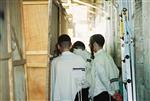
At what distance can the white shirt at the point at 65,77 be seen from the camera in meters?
6.12

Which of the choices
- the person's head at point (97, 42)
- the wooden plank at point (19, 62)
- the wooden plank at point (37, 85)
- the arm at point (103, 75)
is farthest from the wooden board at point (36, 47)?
the person's head at point (97, 42)

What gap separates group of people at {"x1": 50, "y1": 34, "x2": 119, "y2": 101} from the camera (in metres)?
6.14

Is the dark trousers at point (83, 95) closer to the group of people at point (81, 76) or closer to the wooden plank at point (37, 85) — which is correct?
the group of people at point (81, 76)

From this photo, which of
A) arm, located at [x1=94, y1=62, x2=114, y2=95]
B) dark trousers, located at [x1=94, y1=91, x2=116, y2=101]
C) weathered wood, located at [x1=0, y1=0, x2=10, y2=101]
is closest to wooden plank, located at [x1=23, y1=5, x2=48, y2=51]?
weathered wood, located at [x1=0, y1=0, x2=10, y2=101]

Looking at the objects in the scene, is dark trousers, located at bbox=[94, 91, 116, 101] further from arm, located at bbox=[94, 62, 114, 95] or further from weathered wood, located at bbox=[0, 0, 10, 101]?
weathered wood, located at bbox=[0, 0, 10, 101]

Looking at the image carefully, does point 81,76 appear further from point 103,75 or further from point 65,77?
point 103,75

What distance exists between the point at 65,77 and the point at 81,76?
0.95 ft

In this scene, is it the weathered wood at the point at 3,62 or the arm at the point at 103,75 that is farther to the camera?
the arm at the point at 103,75

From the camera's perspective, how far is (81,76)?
628 centimetres

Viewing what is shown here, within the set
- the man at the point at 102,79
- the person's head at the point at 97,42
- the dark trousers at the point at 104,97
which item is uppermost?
the person's head at the point at 97,42

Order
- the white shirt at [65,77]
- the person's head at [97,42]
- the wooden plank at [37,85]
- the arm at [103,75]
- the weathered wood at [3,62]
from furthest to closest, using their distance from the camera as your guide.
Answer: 1. the person's head at [97,42]
2. the arm at [103,75]
3. the white shirt at [65,77]
4. the wooden plank at [37,85]
5. the weathered wood at [3,62]

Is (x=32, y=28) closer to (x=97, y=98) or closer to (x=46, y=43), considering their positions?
(x=46, y=43)

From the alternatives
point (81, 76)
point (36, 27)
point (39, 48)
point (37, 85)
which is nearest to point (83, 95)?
point (81, 76)

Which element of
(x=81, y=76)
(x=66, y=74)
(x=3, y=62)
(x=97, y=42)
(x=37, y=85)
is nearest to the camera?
(x=3, y=62)
